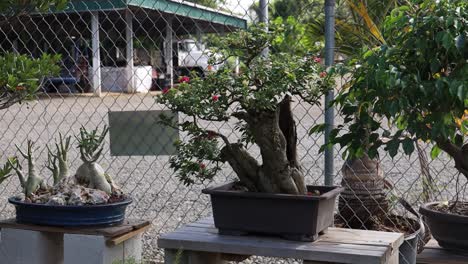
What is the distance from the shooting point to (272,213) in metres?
3.10

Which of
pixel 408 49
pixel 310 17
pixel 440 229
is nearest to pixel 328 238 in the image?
pixel 440 229

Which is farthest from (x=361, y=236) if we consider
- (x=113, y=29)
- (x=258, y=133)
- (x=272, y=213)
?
(x=113, y=29)

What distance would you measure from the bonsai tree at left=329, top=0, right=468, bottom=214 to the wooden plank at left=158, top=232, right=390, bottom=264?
16.2 inches

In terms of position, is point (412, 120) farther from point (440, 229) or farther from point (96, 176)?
point (96, 176)

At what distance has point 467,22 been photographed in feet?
9.20

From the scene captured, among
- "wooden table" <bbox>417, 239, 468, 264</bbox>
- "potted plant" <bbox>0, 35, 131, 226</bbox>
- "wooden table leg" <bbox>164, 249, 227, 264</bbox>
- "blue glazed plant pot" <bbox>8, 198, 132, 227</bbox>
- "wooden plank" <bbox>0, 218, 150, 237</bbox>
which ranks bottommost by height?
"wooden table" <bbox>417, 239, 468, 264</bbox>

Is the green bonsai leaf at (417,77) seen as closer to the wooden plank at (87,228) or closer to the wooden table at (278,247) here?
the wooden table at (278,247)

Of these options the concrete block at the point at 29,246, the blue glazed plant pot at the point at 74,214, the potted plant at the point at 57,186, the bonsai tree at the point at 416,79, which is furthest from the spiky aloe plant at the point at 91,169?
the bonsai tree at the point at 416,79

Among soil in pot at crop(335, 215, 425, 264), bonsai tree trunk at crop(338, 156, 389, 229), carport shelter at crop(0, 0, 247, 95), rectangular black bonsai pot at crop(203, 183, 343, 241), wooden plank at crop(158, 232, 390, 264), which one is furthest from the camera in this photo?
carport shelter at crop(0, 0, 247, 95)

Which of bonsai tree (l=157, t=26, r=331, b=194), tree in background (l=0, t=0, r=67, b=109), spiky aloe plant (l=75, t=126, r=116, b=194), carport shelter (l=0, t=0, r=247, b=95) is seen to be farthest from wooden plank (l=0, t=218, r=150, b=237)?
carport shelter (l=0, t=0, r=247, b=95)

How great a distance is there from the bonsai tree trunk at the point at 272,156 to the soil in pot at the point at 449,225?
0.65 meters

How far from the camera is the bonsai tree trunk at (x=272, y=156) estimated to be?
3135mm

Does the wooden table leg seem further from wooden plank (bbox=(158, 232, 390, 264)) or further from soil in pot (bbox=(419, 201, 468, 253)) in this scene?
soil in pot (bbox=(419, 201, 468, 253))

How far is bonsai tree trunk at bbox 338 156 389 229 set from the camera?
13.4ft
